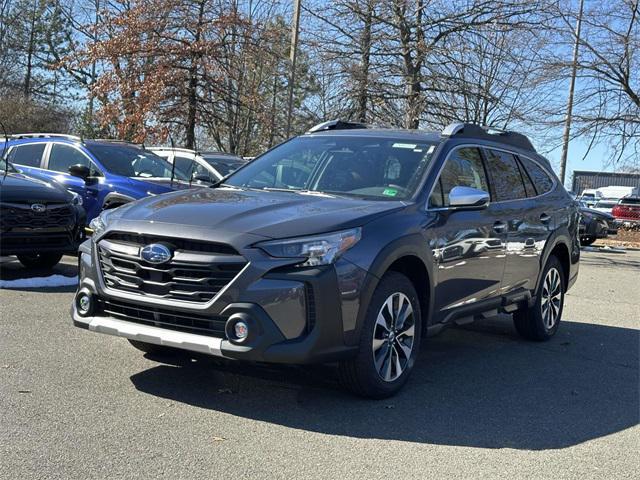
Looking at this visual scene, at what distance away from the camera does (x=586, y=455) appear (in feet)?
13.7

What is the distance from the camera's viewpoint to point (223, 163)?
1352 cm

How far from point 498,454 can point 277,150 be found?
322 cm

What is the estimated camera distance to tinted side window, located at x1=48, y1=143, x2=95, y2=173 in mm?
10953

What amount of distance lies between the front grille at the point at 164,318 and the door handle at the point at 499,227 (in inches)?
106

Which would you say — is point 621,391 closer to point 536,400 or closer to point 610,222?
point 536,400

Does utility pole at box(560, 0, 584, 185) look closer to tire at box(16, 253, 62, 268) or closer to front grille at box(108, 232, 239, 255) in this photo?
tire at box(16, 253, 62, 268)

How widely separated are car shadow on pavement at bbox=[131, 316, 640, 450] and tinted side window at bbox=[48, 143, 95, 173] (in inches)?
250

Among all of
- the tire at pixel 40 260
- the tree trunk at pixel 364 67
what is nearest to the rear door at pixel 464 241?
the tire at pixel 40 260

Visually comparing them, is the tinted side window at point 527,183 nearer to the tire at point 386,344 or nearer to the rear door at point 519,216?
the rear door at point 519,216

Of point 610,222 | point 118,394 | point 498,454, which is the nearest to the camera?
point 498,454

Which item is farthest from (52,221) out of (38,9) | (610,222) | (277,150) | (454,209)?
(38,9)

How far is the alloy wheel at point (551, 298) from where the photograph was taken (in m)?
7.14

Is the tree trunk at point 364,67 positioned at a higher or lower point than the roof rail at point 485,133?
higher

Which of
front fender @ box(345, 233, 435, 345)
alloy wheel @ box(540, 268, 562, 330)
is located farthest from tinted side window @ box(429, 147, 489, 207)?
alloy wheel @ box(540, 268, 562, 330)
